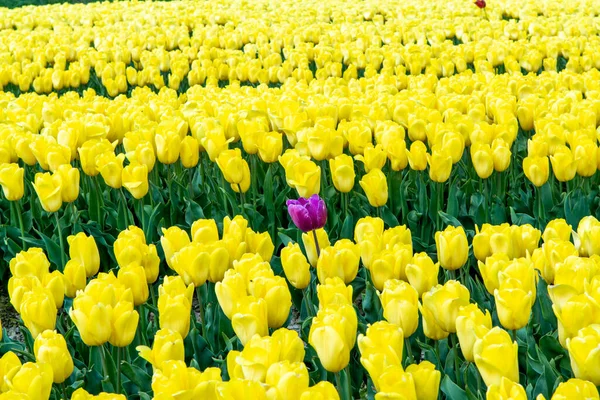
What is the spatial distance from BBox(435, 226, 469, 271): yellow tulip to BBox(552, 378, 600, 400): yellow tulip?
0.85 meters

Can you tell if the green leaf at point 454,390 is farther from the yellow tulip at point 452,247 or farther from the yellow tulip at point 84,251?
the yellow tulip at point 84,251

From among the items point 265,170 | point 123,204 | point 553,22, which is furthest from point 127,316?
point 553,22

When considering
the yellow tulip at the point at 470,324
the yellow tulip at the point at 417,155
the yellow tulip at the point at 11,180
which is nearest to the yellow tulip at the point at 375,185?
the yellow tulip at the point at 417,155

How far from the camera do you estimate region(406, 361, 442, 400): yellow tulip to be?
5.50ft

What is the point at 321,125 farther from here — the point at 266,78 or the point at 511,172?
the point at 266,78

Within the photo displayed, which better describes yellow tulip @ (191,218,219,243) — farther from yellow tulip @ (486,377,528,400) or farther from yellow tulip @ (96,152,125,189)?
yellow tulip @ (486,377,528,400)

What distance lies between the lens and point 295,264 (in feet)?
7.68

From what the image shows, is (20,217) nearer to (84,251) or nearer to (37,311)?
(84,251)

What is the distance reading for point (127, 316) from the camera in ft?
6.79

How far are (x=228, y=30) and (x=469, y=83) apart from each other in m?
5.34

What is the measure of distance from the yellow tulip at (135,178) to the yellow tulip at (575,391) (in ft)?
7.23

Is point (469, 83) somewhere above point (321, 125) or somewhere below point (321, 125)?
below

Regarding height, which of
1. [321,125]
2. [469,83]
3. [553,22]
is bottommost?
[553,22]

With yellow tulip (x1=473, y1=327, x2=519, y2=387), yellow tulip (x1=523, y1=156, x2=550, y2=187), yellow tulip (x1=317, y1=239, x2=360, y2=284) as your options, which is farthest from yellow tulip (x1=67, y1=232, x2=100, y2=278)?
yellow tulip (x1=523, y1=156, x2=550, y2=187)
